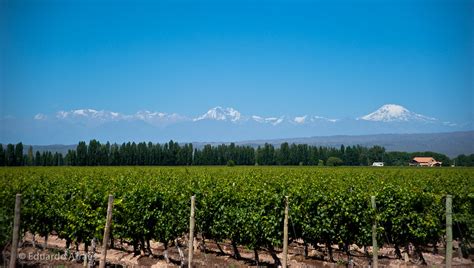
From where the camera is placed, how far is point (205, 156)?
124 metres

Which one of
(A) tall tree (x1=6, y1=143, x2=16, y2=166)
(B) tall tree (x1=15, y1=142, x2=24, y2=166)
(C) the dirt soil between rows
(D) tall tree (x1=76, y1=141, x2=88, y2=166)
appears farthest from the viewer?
(D) tall tree (x1=76, y1=141, x2=88, y2=166)

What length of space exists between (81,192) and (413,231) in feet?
38.5

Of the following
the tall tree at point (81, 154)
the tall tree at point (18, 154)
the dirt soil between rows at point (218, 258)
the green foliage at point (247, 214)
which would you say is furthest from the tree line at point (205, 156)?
the green foliage at point (247, 214)

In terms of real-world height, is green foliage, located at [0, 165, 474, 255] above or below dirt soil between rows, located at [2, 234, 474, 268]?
above

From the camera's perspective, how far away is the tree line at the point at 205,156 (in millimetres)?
110000

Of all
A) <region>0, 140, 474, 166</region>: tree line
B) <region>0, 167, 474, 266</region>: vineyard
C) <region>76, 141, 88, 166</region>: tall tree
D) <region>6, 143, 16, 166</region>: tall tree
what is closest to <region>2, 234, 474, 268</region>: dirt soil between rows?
<region>0, 167, 474, 266</region>: vineyard

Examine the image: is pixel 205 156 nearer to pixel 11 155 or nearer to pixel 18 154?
pixel 18 154

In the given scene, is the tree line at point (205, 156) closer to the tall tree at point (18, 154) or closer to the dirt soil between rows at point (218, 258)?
the tall tree at point (18, 154)

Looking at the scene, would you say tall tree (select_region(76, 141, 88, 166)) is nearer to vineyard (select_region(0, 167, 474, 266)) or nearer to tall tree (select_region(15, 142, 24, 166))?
tall tree (select_region(15, 142, 24, 166))

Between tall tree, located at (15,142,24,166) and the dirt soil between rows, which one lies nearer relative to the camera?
the dirt soil between rows

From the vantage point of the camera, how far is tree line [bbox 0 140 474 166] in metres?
110

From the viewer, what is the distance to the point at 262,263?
14.6 metres

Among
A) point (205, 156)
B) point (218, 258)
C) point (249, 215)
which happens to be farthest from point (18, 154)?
point (249, 215)

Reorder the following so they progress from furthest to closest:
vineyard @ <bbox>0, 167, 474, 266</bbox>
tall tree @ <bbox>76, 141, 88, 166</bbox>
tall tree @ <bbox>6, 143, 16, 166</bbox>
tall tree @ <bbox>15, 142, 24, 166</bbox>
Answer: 1. tall tree @ <bbox>76, 141, 88, 166</bbox>
2. tall tree @ <bbox>15, 142, 24, 166</bbox>
3. tall tree @ <bbox>6, 143, 16, 166</bbox>
4. vineyard @ <bbox>0, 167, 474, 266</bbox>
